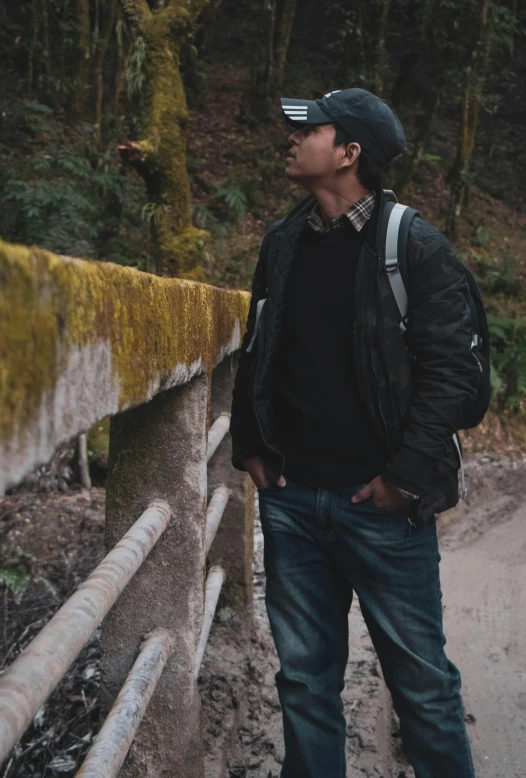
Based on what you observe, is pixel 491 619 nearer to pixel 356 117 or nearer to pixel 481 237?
pixel 356 117

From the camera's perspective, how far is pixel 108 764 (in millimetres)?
1501

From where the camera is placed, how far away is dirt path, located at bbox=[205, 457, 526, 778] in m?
2.97

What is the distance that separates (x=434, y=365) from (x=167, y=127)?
6691 mm

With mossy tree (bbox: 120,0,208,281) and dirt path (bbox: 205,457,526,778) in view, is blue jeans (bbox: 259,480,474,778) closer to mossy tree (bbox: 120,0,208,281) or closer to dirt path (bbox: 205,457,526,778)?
dirt path (bbox: 205,457,526,778)

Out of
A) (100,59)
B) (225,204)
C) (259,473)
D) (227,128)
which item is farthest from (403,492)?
(227,128)

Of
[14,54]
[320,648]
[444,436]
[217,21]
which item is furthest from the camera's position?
[217,21]

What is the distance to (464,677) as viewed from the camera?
13.0 feet

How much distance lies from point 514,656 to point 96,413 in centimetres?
389

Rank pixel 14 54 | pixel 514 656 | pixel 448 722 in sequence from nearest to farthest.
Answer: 1. pixel 448 722
2. pixel 514 656
3. pixel 14 54

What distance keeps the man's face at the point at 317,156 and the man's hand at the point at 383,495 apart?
96 centimetres

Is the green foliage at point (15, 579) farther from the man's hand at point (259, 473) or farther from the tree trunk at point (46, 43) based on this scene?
the tree trunk at point (46, 43)

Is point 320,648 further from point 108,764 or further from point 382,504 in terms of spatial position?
point 108,764

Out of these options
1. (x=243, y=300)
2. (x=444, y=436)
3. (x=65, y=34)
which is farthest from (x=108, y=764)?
(x=65, y=34)

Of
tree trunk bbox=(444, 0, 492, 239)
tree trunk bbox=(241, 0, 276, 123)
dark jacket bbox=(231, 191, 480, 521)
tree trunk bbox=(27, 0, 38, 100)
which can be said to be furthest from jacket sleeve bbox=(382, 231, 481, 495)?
tree trunk bbox=(241, 0, 276, 123)
